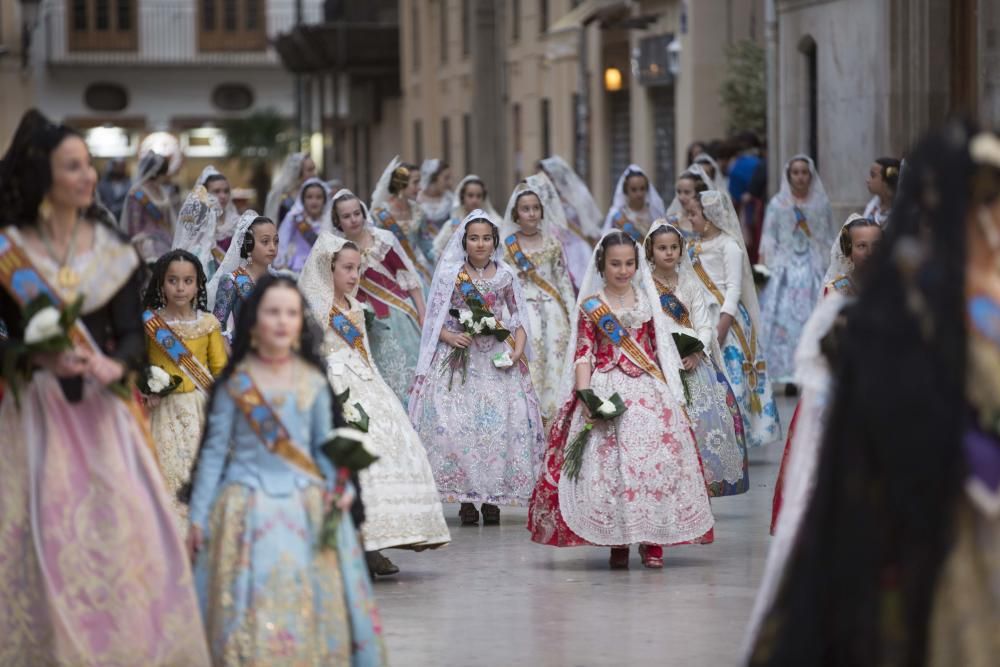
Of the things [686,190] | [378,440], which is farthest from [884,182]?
[378,440]

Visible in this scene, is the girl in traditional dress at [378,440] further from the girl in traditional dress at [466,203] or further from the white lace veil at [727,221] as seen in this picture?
the girl in traditional dress at [466,203]

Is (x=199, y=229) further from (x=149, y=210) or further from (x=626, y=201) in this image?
(x=626, y=201)

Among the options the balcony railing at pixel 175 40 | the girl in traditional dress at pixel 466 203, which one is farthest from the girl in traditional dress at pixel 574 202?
the balcony railing at pixel 175 40

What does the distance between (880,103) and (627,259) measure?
356 inches

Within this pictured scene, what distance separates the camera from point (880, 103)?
1883cm

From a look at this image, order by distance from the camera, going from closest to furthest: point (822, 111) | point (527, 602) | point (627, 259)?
point (527, 602)
point (627, 259)
point (822, 111)

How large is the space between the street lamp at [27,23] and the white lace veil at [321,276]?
2538cm

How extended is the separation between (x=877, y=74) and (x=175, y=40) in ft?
147

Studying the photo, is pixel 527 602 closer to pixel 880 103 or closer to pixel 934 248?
pixel 934 248

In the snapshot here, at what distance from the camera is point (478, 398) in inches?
465

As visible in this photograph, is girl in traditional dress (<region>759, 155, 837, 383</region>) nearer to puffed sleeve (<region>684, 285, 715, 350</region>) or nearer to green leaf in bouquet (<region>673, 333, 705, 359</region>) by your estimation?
puffed sleeve (<region>684, 285, 715, 350</region>)

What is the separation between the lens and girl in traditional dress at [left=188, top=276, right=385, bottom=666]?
22.7 feet

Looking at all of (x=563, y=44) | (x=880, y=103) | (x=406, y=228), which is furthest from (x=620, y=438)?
(x=563, y=44)

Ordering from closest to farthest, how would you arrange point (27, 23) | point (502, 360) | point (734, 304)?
1. point (502, 360)
2. point (734, 304)
3. point (27, 23)
